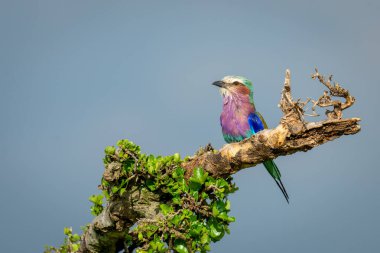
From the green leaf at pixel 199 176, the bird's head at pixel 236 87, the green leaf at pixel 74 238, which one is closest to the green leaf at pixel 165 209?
the green leaf at pixel 199 176

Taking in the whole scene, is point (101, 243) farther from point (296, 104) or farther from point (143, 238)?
point (296, 104)

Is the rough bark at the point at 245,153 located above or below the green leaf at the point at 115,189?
below

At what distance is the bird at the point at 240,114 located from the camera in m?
7.42

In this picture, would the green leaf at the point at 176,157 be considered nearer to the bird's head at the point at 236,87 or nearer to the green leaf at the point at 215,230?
the green leaf at the point at 215,230

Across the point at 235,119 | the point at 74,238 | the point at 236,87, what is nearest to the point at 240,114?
the point at 235,119

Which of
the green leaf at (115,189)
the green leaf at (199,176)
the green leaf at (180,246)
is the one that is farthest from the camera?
the green leaf at (115,189)

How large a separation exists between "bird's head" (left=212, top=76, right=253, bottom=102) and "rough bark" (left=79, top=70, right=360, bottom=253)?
150 cm

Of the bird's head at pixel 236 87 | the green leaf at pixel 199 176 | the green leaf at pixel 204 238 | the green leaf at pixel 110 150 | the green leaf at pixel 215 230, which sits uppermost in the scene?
the bird's head at pixel 236 87

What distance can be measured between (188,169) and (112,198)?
0.99 meters

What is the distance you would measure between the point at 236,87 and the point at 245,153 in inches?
80.8

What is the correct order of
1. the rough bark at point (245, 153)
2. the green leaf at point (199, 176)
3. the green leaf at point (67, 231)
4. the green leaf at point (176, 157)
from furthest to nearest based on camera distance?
the green leaf at point (67, 231) < the green leaf at point (176, 157) < the green leaf at point (199, 176) < the rough bark at point (245, 153)

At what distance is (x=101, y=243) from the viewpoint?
22.1 feet

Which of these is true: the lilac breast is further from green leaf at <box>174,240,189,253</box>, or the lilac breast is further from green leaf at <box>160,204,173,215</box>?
green leaf at <box>174,240,189,253</box>

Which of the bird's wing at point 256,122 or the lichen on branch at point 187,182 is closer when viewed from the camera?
the lichen on branch at point 187,182
